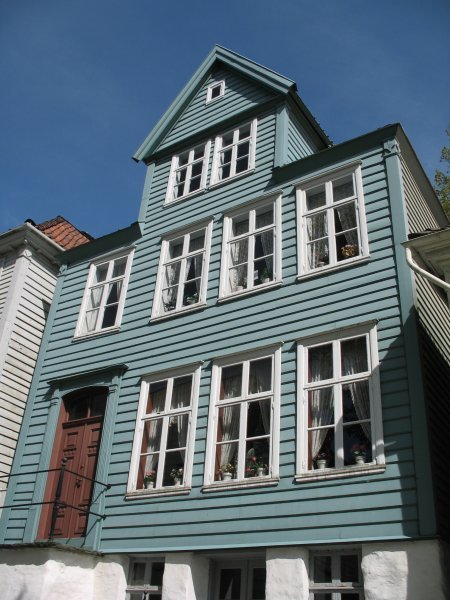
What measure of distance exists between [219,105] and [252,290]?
22.0ft

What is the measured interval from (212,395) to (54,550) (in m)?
3.93

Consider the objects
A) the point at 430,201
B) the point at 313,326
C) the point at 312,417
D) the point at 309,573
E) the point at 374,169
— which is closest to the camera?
the point at 309,573

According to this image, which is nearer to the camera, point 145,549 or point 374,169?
point 145,549

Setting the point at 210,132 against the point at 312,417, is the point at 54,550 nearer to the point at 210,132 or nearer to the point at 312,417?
the point at 312,417

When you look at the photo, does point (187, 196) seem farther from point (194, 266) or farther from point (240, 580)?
point (240, 580)

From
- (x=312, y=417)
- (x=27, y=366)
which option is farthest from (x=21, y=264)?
(x=312, y=417)

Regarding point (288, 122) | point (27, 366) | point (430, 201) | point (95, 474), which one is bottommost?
point (95, 474)

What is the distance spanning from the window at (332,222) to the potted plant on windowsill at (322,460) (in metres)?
3.58

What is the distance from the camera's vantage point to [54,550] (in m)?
11.0

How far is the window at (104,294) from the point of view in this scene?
15391 mm

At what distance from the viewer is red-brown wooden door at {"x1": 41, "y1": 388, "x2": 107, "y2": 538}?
12.9m

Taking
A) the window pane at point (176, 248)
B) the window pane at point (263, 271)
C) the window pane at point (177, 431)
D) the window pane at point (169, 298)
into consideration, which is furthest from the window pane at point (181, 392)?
the window pane at point (176, 248)

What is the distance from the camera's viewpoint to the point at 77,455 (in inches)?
539

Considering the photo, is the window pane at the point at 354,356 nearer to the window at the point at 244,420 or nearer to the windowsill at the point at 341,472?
the window at the point at 244,420
